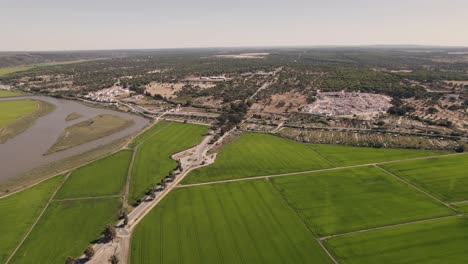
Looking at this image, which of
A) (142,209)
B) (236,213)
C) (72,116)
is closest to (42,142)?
(72,116)

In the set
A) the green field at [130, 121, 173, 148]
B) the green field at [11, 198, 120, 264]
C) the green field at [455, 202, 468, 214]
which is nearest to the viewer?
the green field at [11, 198, 120, 264]

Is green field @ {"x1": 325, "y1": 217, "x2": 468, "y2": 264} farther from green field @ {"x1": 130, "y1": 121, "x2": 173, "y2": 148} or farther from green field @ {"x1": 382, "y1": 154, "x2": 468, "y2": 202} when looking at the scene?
green field @ {"x1": 130, "y1": 121, "x2": 173, "y2": 148}

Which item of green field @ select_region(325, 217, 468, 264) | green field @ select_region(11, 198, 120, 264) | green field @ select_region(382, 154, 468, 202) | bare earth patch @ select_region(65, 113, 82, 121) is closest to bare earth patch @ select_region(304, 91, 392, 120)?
green field @ select_region(382, 154, 468, 202)

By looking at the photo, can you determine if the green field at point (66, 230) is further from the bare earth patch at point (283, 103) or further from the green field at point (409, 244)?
the bare earth patch at point (283, 103)

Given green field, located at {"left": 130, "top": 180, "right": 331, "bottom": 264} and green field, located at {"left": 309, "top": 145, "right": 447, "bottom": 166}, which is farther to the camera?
green field, located at {"left": 309, "top": 145, "right": 447, "bottom": 166}

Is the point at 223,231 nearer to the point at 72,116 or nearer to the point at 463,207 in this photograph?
the point at 463,207

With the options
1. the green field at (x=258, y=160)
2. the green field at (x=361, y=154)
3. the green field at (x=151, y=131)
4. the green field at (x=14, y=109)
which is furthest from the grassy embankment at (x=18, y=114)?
the green field at (x=361, y=154)
